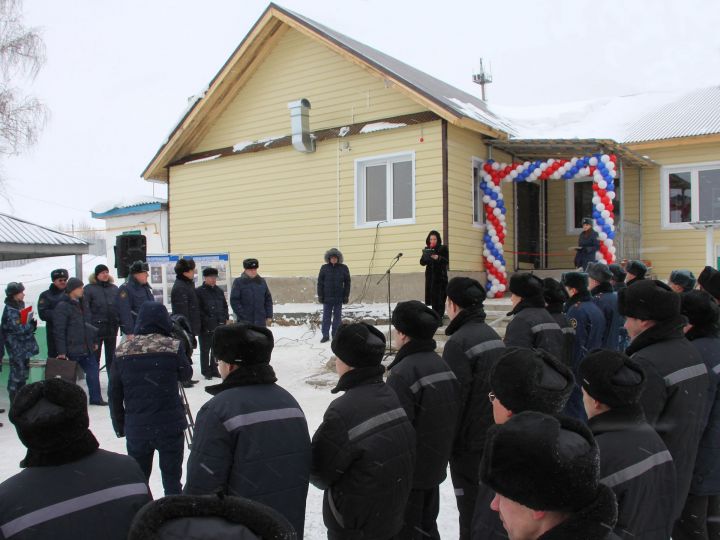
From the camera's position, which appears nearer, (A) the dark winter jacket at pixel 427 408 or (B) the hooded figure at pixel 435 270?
(A) the dark winter jacket at pixel 427 408

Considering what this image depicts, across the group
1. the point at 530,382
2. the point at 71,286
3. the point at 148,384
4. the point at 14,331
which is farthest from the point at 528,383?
the point at 14,331

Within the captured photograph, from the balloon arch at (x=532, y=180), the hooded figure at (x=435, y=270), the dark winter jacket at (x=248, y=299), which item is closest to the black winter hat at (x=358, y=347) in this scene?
A: the dark winter jacket at (x=248, y=299)

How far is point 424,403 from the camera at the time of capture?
3477 mm

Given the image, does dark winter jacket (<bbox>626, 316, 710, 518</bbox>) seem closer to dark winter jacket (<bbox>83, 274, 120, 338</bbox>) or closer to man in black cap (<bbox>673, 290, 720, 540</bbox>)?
man in black cap (<bbox>673, 290, 720, 540</bbox>)

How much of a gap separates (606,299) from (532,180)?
24.6 feet

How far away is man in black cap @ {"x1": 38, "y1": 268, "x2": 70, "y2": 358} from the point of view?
27.5 feet

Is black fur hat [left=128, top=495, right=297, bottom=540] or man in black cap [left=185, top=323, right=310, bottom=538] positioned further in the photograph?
man in black cap [left=185, top=323, right=310, bottom=538]

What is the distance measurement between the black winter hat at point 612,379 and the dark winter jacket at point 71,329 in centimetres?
745

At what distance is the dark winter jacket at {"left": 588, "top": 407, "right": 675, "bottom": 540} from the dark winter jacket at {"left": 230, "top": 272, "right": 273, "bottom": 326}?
333 inches

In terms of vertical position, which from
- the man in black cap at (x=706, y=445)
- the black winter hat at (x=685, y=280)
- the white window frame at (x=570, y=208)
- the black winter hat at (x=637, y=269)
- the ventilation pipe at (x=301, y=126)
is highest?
the ventilation pipe at (x=301, y=126)

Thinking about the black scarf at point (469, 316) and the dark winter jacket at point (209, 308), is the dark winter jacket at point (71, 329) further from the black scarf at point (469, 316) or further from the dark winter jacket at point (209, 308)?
the black scarf at point (469, 316)

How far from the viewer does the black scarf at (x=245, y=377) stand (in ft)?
9.32

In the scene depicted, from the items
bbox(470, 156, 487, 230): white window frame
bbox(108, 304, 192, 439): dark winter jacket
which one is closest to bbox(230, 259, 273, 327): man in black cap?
bbox(470, 156, 487, 230): white window frame

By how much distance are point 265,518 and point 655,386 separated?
2595 mm
